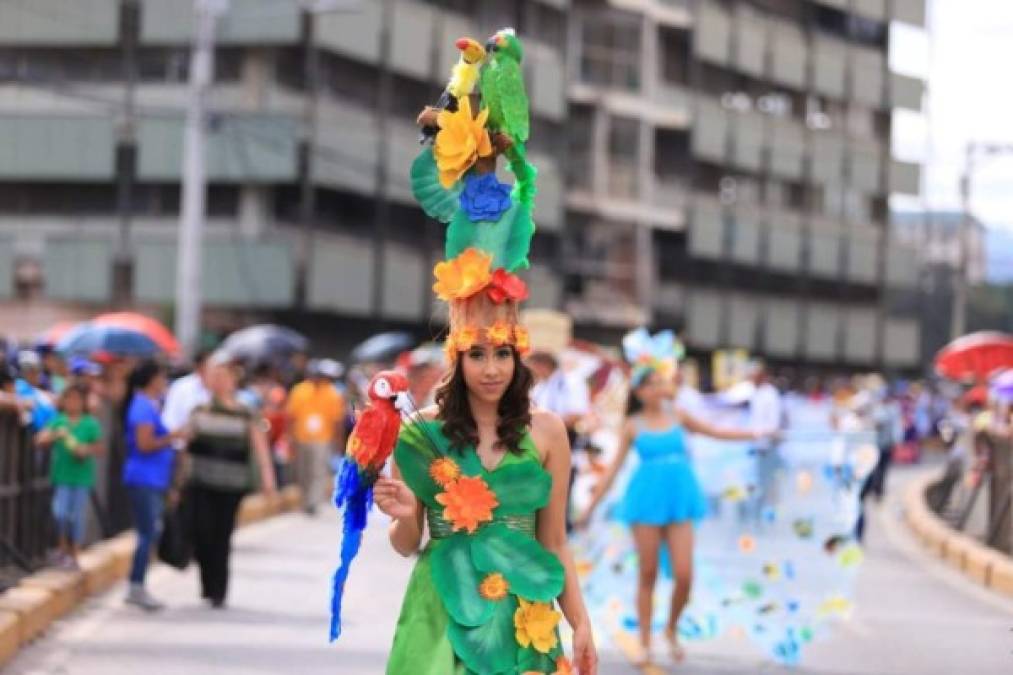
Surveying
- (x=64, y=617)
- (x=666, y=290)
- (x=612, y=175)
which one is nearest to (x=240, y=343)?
(x=64, y=617)

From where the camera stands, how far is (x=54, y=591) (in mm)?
15273

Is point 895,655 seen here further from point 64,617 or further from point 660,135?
point 660,135

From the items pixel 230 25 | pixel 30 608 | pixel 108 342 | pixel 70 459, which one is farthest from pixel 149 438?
pixel 230 25

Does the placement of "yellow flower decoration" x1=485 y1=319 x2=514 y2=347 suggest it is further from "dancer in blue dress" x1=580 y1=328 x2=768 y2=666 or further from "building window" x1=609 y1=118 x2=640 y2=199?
"building window" x1=609 y1=118 x2=640 y2=199

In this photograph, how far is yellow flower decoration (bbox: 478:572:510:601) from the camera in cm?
698

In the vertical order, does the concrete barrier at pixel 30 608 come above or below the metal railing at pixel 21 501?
below

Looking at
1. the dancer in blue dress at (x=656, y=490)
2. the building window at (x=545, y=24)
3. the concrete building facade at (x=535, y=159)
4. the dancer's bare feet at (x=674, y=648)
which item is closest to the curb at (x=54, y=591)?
the dancer in blue dress at (x=656, y=490)

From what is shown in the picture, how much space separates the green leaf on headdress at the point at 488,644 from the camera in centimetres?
687

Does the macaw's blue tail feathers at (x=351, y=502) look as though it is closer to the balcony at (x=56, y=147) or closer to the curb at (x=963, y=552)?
the curb at (x=963, y=552)

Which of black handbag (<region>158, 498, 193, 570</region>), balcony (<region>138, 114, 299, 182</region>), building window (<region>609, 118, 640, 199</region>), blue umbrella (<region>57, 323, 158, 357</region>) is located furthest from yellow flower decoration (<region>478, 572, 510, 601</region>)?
building window (<region>609, 118, 640, 199</region>)

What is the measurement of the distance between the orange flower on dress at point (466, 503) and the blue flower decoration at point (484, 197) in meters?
0.86

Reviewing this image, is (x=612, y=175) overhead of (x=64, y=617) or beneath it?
overhead

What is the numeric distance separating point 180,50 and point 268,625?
38.7m

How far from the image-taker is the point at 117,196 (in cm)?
5366
